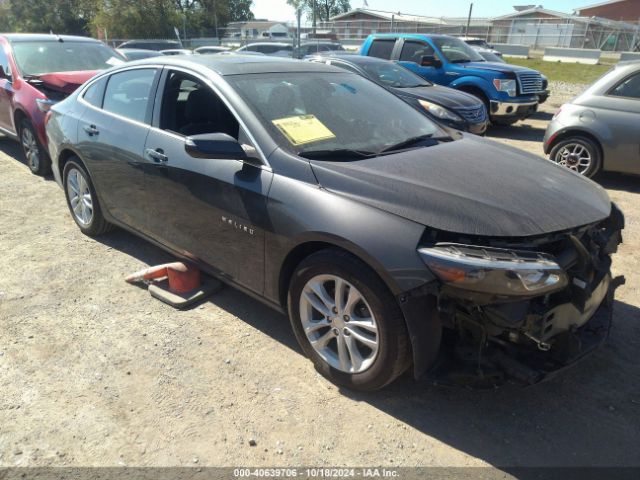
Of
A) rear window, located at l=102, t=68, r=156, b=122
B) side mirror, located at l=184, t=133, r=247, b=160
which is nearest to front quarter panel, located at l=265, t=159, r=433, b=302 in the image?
side mirror, located at l=184, t=133, r=247, b=160

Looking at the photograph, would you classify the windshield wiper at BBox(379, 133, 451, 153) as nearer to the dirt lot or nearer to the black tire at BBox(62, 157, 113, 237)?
the dirt lot

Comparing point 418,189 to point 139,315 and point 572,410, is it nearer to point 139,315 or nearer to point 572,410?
point 572,410

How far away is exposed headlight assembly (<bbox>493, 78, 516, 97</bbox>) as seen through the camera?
9.75m

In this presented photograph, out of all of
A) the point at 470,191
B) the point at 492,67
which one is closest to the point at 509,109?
the point at 492,67

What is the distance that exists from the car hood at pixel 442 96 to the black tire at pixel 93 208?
17.2 feet

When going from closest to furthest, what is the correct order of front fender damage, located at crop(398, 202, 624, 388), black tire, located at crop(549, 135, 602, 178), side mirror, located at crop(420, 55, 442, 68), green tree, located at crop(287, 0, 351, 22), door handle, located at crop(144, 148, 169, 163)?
front fender damage, located at crop(398, 202, 624, 388), door handle, located at crop(144, 148, 169, 163), black tire, located at crop(549, 135, 602, 178), side mirror, located at crop(420, 55, 442, 68), green tree, located at crop(287, 0, 351, 22)

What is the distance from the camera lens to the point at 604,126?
20.2 feet

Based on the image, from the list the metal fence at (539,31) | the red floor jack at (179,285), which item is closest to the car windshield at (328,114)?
the red floor jack at (179,285)

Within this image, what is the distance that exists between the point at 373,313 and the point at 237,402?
924 mm

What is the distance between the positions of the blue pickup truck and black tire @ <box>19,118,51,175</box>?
754cm

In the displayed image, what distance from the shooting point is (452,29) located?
116 ft

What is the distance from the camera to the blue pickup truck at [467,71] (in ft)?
32.2

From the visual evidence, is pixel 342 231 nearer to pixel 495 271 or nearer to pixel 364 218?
pixel 364 218

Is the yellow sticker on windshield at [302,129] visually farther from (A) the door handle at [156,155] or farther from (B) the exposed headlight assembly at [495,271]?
(B) the exposed headlight assembly at [495,271]
